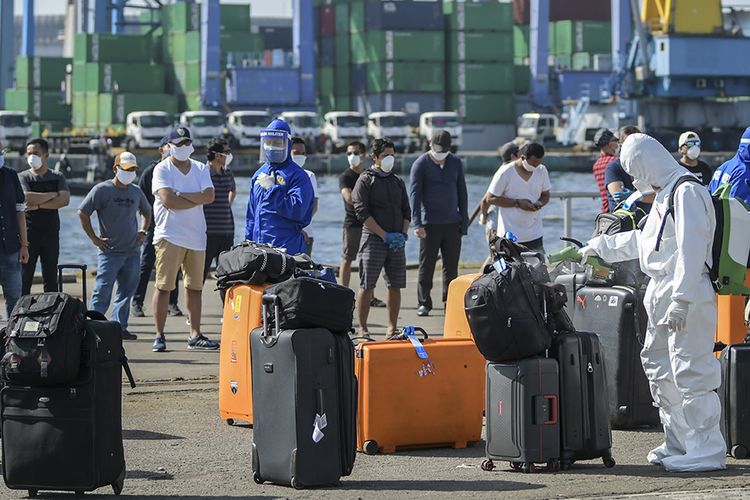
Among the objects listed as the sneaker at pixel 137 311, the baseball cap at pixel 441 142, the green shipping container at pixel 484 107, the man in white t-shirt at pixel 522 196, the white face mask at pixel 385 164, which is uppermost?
the green shipping container at pixel 484 107

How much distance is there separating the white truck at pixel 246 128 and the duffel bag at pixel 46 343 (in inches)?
2772

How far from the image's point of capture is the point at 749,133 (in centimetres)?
966

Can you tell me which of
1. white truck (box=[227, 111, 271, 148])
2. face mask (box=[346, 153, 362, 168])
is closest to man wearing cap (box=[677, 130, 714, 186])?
face mask (box=[346, 153, 362, 168])

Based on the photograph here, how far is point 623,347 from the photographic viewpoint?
8.26 m

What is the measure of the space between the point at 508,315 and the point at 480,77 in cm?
9416

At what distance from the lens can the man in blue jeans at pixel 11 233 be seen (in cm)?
1043

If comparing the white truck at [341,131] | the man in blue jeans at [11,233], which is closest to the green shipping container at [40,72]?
the white truck at [341,131]

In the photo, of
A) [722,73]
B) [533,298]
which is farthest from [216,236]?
[722,73]

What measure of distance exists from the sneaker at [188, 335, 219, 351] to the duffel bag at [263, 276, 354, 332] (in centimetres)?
481

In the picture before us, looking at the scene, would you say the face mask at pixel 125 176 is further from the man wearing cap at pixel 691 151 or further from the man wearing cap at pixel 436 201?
the man wearing cap at pixel 691 151

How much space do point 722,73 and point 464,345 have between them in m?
71.4

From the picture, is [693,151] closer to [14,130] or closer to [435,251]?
[435,251]

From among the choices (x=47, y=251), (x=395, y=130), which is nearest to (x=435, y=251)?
(x=47, y=251)

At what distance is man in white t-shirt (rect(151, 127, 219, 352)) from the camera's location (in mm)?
11352
